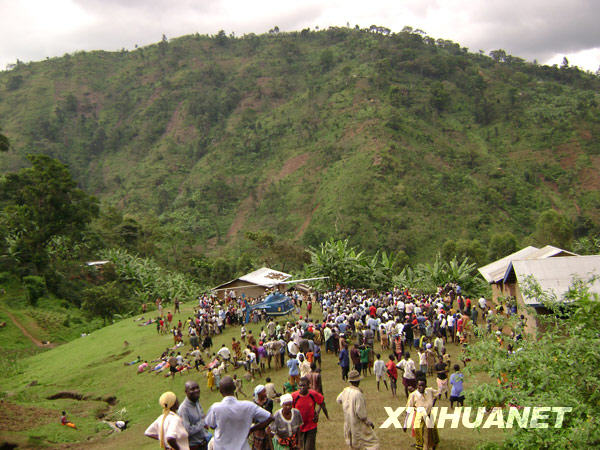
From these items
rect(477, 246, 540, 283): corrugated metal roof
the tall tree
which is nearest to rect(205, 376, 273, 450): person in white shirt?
rect(477, 246, 540, 283): corrugated metal roof

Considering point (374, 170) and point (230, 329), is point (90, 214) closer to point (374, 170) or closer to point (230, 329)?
point (230, 329)

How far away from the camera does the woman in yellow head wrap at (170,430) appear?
4.64m

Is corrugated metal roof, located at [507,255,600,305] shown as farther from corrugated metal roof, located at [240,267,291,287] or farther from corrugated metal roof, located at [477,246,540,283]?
corrugated metal roof, located at [240,267,291,287]

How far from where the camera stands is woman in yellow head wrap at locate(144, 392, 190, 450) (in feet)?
15.2

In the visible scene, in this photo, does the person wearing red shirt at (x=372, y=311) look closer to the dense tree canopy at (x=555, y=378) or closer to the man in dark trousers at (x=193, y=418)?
the dense tree canopy at (x=555, y=378)

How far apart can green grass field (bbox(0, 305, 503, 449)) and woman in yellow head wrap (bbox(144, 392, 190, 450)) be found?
409 centimetres

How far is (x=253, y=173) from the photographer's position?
72125mm

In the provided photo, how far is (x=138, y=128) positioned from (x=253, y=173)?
31254mm

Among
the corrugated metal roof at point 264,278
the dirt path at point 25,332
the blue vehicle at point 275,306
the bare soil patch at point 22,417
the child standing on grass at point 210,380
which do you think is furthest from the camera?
the corrugated metal roof at point 264,278

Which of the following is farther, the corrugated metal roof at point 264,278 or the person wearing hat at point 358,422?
the corrugated metal roof at point 264,278

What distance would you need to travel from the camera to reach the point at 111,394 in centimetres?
1616

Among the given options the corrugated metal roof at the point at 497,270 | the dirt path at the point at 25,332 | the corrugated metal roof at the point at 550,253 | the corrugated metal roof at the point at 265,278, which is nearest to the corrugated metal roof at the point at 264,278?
the corrugated metal roof at the point at 265,278

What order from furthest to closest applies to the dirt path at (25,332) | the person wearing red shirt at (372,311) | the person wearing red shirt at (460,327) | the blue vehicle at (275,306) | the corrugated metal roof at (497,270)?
the dirt path at (25,332)
the blue vehicle at (275,306)
the corrugated metal roof at (497,270)
the person wearing red shirt at (372,311)
the person wearing red shirt at (460,327)

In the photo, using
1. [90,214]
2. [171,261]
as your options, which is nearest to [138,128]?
[171,261]
